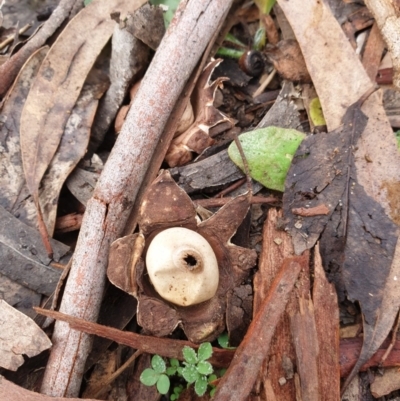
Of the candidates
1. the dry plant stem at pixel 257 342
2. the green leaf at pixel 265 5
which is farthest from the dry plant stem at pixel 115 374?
the green leaf at pixel 265 5

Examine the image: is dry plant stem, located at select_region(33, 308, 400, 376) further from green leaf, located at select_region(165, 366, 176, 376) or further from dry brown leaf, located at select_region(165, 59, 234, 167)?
dry brown leaf, located at select_region(165, 59, 234, 167)

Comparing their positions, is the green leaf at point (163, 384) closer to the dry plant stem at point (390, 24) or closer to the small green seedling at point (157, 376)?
the small green seedling at point (157, 376)

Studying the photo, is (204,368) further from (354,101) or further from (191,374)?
(354,101)

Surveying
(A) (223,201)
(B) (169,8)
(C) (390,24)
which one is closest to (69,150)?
(A) (223,201)

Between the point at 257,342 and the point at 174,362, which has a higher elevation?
the point at 257,342

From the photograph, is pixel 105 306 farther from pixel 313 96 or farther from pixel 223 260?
pixel 313 96

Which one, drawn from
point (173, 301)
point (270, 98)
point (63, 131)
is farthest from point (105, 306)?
point (270, 98)
